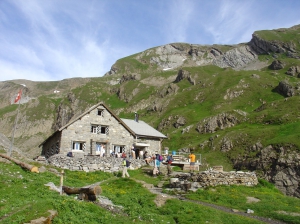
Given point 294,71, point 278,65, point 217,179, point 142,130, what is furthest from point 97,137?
point 278,65

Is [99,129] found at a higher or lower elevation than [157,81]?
lower

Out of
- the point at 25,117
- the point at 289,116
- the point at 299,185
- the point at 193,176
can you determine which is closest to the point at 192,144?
the point at 289,116

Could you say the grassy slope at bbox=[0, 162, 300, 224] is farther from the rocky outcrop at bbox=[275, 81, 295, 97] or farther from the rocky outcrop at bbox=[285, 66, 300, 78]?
the rocky outcrop at bbox=[285, 66, 300, 78]

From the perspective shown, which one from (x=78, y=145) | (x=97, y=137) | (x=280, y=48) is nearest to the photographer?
(x=78, y=145)

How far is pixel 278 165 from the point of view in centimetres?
4959

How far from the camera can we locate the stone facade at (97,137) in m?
45.6

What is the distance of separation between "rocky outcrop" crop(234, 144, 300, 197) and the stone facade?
17608mm

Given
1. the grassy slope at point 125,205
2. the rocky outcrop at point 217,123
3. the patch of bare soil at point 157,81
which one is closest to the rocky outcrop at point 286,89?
the rocky outcrop at point 217,123

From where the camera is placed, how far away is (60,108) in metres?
177

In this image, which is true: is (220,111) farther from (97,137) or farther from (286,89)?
(97,137)

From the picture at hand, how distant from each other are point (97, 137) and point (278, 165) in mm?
29347

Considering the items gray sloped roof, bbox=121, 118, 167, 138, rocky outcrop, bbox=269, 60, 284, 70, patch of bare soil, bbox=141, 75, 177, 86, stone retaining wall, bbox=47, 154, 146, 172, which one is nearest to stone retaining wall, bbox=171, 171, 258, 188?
stone retaining wall, bbox=47, 154, 146, 172

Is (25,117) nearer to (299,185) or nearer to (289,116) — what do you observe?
(289,116)

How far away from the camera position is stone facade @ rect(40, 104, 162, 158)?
150 feet
